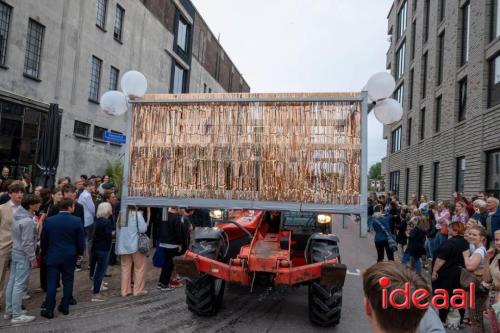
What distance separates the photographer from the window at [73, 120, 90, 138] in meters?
17.4

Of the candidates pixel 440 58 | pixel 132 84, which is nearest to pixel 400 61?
pixel 440 58

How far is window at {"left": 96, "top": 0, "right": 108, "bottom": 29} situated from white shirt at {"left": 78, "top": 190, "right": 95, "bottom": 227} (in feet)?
40.7

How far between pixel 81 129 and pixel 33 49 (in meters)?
4.19

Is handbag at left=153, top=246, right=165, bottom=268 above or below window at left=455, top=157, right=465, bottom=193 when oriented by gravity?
below

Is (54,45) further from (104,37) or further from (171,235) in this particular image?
(171,235)

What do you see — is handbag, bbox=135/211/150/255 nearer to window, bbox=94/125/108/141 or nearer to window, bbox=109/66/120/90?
window, bbox=94/125/108/141

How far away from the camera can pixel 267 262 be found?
526 centimetres

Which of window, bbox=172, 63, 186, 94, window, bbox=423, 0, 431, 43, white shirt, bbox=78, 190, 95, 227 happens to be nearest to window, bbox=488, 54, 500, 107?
window, bbox=423, 0, 431, 43

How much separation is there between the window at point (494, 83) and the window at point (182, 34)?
70.1 feet

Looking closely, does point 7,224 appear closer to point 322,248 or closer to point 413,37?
point 322,248

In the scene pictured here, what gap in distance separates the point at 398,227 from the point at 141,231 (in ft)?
29.6

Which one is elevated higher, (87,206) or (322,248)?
(87,206)

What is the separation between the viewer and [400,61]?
30.1 metres

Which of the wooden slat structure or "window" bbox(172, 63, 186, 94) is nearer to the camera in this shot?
the wooden slat structure
